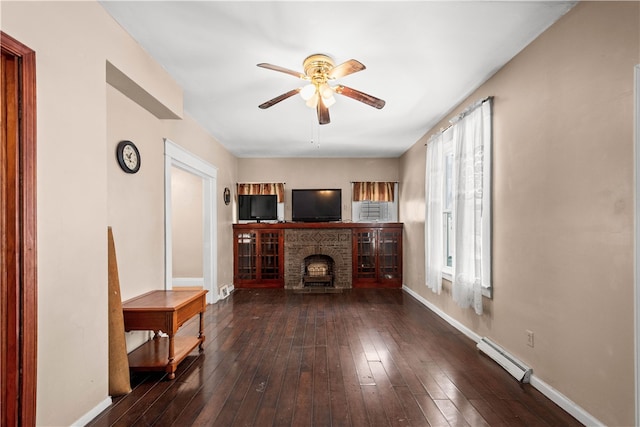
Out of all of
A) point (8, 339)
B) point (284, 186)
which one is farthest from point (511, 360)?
point (284, 186)

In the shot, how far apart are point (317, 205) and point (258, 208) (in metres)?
1.26

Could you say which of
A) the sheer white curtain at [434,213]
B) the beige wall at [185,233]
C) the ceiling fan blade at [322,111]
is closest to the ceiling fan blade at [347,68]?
the ceiling fan blade at [322,111]

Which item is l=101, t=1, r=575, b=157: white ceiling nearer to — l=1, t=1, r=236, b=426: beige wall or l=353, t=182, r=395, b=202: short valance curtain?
l=1, t=1, r=236, b=426: beige wall

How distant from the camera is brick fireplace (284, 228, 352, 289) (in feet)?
21.8

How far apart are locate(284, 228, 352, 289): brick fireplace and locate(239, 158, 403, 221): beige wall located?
54 centimetres

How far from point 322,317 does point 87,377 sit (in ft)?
9.56

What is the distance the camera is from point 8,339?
160cm

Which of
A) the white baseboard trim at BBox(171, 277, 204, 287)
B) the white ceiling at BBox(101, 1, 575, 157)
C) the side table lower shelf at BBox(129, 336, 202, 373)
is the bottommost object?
the white baseboard trim at BBox(171, 277, 204, 287)

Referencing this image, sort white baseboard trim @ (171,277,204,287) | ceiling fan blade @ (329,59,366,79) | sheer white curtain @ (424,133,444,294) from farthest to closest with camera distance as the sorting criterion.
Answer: white baseboard trim @ (171,277,204,287) < sheer white curtain @ (424,133,444,294) < ceiling fan blade @ (329,59,366,79)

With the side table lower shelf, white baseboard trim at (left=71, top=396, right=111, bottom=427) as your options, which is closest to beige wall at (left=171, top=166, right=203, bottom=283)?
the side table lower shelf

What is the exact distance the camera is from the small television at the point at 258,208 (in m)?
6.78

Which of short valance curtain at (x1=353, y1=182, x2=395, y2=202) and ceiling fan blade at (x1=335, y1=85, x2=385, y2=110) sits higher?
ceiling fan blade at (x1=335, y1=85, x2=385, y2=110)

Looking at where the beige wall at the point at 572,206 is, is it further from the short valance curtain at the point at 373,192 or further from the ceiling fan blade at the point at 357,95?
the short valance curtain at the point at 373,192

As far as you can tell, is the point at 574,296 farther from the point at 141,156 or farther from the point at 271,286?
the point at 271,286
